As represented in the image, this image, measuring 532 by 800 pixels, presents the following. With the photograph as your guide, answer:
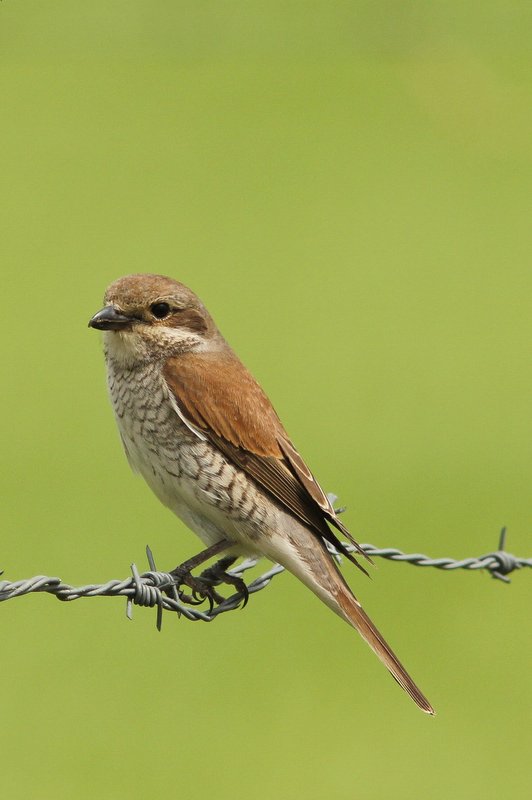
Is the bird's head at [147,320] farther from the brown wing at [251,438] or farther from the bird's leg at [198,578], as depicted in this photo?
the bird's leg at [198,578]

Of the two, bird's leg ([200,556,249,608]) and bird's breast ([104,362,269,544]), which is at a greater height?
bird's breast ([104,362,269,544])

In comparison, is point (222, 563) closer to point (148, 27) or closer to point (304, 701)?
point (304, 701)

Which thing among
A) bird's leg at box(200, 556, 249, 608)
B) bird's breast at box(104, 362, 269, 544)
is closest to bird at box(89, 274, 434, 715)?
bird's breast at box(104, 362, 269, 544)

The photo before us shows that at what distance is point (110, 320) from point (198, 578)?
42.4 inches

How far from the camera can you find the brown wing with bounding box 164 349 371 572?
17.6 feet

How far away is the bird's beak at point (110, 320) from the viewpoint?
5.44 meters

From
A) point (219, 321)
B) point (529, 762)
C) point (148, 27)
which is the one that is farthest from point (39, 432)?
point (148, 27)

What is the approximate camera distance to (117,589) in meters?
4.34

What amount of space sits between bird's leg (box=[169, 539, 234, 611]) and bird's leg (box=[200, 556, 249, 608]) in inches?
0.9

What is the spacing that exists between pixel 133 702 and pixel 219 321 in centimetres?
543

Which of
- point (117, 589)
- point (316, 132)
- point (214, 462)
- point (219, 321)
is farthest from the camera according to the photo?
point (316, 132)

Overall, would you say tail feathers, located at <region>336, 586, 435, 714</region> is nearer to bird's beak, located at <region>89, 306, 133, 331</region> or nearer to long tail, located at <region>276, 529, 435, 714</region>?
long tail, located at <region>276, 529, 435, 714</region>

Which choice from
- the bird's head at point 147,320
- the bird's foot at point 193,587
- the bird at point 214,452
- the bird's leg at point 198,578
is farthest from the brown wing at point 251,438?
the bird's foot at point 193,587

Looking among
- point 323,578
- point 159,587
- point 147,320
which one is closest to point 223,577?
point 323,578
